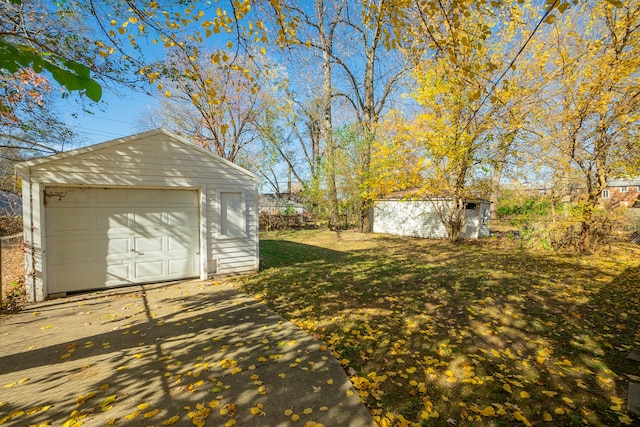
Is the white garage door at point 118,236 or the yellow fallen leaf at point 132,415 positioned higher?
the white garage door at point 118,236

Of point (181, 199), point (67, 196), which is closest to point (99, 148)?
point (67, 196)

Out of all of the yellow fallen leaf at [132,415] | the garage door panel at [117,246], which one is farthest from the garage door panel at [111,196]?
the yellow fallen leaf at [132,415]

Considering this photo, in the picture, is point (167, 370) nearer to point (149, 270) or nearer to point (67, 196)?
point (149, 270)

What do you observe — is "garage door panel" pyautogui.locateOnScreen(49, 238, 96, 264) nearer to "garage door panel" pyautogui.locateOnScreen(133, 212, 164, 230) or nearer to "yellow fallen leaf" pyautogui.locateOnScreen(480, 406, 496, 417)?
"garage door panel" pyautogui.locateOnScreen(133, 212, 164, 230)

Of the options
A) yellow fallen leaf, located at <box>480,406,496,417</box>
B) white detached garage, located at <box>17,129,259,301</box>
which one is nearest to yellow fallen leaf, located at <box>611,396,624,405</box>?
yellow fallen leaf, located at <box>480,406,496,417</box>

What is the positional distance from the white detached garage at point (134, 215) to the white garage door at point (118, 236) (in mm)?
17

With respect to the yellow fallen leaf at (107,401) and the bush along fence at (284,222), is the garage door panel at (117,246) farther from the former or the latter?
the bush along fence at (284,222)

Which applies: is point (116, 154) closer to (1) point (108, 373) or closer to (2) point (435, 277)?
(1) point (108, 373)

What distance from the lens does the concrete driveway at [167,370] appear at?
2.48 meters

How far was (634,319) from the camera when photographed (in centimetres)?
454

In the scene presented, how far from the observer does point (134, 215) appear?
6336mm

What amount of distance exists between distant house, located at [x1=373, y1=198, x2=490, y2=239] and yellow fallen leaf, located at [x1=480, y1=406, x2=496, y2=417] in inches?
499

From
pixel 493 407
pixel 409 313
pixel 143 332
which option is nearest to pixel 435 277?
pixel 409 313

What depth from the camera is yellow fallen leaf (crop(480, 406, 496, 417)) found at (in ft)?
8.17
